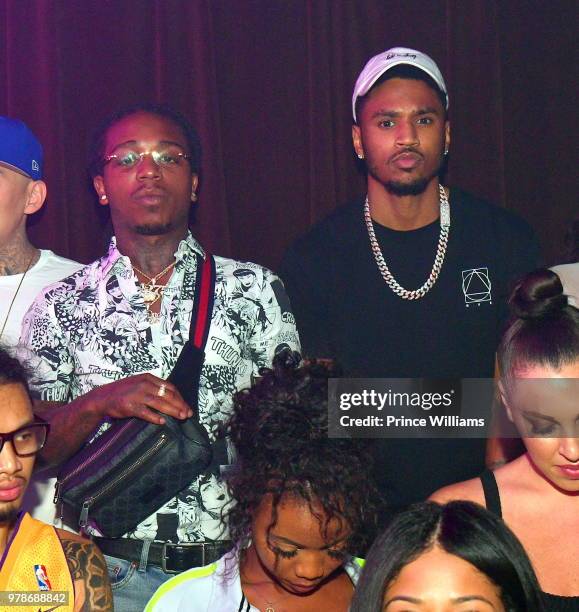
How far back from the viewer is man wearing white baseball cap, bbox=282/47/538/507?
306cm

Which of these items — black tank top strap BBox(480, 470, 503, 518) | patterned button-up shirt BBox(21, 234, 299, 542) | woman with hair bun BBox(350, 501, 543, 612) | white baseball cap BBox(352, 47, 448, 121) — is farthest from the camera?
white baseball cap BBox(352, 47, 448, 121)

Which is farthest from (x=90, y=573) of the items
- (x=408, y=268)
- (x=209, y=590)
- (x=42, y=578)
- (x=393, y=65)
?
(x=393, y=65)

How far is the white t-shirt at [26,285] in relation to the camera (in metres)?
3.21

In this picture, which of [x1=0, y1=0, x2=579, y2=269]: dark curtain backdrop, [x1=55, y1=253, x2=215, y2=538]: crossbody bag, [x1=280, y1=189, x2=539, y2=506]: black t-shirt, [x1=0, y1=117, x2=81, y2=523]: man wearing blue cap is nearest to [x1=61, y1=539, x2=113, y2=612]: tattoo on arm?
[x1=55, y1=253, x2=215, y2=538]: crossbody bag

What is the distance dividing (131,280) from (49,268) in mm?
411

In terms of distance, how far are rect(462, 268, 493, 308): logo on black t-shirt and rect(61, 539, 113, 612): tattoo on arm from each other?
128 cm

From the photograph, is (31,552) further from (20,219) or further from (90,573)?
(20,219)

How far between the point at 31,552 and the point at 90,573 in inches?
5.3

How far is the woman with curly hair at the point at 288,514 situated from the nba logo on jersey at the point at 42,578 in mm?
258

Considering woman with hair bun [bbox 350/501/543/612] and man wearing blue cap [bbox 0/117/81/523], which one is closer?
woman with hair bun [bbox 350/501/543/612]

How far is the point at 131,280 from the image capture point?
310cm

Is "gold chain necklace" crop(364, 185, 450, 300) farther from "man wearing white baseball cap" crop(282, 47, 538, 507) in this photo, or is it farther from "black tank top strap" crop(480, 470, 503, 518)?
"black tank top strap" crop(480, 470, 503, 518)

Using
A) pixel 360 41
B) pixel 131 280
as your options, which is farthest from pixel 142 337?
pixel 360 41

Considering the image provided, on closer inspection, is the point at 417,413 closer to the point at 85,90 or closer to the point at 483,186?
the point at 483,186
